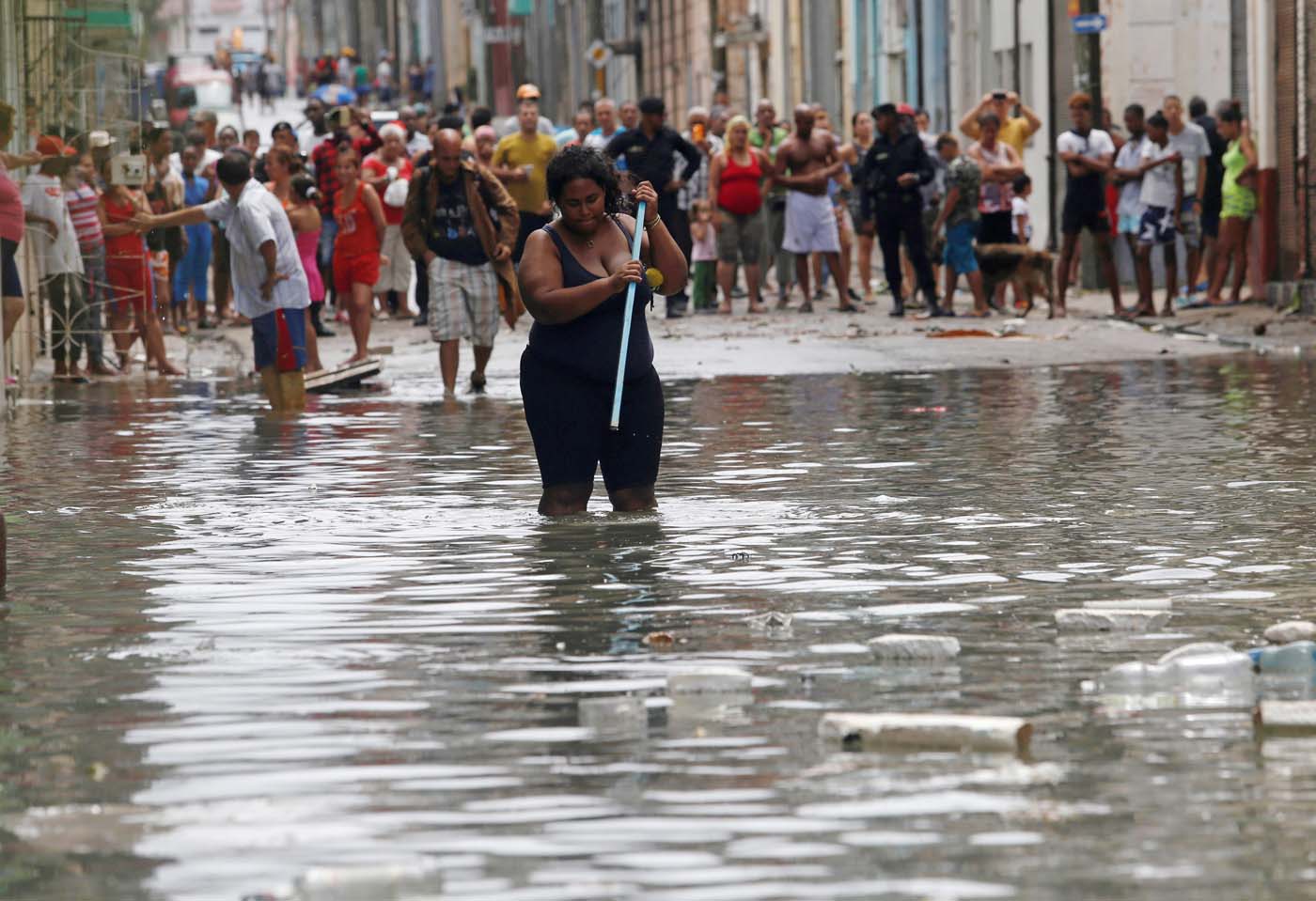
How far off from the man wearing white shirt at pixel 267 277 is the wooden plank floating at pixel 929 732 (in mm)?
12142

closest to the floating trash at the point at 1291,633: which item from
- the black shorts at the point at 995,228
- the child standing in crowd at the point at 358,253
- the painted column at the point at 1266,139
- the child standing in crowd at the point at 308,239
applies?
the child standing in crowd at the point at 308,239

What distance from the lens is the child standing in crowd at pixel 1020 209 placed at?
26.6 meters

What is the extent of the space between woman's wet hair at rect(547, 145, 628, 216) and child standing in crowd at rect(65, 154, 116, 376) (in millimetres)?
11176

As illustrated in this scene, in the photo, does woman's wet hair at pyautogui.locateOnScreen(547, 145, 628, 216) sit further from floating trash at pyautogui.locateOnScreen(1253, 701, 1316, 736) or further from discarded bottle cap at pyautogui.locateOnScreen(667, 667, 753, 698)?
floating trash at pyautogui.locateOnScreen(1253, 701, 1316, 736)


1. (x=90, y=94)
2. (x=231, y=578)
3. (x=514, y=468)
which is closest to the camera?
(x=231, y=578)

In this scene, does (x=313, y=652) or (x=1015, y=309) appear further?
(x=1015, y=309)

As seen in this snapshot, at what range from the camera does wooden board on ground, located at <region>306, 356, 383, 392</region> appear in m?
20.1

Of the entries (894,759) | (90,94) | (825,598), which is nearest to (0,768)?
(894,759)

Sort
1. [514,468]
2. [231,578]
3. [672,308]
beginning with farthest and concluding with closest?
[672,308]
[514,468]
[231,578]

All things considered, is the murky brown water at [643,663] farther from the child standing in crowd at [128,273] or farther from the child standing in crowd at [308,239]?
the child standing in crowd at [128,273]

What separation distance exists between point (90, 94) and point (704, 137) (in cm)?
689

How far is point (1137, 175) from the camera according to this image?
27.3 metres

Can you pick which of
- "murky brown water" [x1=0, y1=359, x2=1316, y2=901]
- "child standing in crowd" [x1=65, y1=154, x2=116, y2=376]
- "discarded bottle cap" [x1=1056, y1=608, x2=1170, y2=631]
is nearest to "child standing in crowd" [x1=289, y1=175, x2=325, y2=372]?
"child standing in crowd" [x1=65, y1=154, x2=116, y2=376]

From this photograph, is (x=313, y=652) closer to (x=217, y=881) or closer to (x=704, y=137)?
(x=217, y=881)
